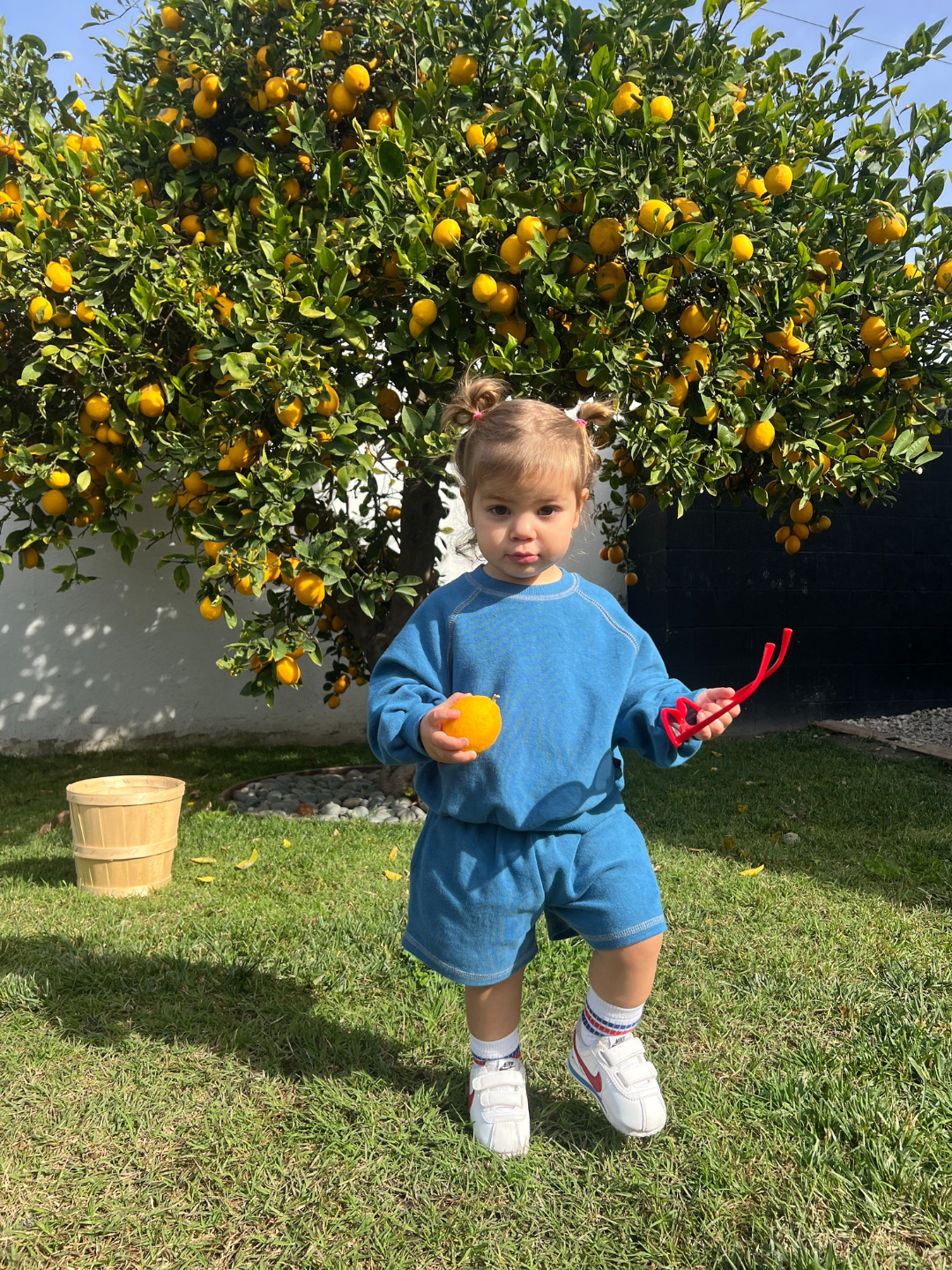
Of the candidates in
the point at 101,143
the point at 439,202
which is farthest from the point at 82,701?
the point at 439,202

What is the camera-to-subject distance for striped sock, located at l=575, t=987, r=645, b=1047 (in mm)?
1673

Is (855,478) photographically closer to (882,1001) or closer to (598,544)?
(882,1001)

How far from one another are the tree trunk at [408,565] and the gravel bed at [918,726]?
343 cm

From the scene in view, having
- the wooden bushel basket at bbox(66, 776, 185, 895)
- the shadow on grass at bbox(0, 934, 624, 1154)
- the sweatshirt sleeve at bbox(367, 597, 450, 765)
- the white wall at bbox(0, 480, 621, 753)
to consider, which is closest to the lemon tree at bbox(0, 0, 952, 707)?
the wooden bushel basket at bbox(66, 776, 185, 895)

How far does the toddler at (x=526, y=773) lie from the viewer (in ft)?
5.24

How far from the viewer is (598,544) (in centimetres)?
676

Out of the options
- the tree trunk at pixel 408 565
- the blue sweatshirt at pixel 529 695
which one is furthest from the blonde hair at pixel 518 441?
the tree trunk at pixel 408 565

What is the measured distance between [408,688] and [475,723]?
24cm

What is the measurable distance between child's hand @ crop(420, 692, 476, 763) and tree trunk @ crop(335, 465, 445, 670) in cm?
283

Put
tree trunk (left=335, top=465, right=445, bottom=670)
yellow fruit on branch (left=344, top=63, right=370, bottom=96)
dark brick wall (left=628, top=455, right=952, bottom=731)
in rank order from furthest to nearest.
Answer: dark brick wall (left=628, top=455, right=952, bottom=731), tree trunk (left=335, top=465, right=445, bottom=670), yellow fruit on branch (left=344, top=63, right=370, bottom=96)

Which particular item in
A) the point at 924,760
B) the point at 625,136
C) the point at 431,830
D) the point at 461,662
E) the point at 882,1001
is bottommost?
the point at 924,760

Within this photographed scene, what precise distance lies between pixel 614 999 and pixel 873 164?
307 centimetres

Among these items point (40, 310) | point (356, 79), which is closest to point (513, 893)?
point (40, 310)

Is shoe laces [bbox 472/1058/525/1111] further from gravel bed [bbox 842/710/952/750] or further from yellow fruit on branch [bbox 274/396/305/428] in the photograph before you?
gravel bed [bbox 842/710/952/750]
